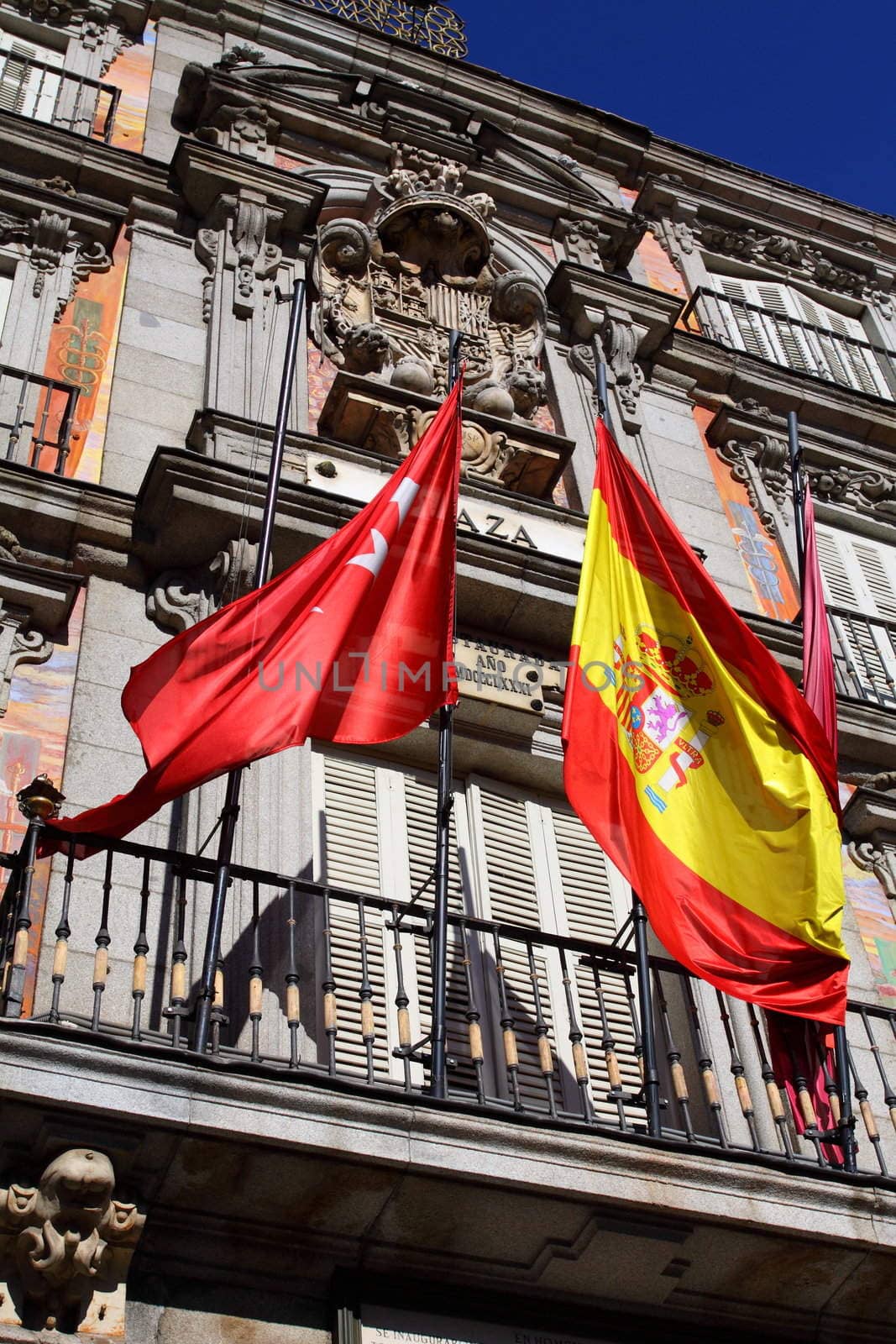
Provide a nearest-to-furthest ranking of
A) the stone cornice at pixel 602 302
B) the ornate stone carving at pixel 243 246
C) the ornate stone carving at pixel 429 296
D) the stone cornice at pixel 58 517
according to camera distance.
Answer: the stone cornice at pixel 58 517, the ornate stone carving at pixel 243 246, the ornate stone carving at pixel 429 296, the stone cornice at pixel 602 302

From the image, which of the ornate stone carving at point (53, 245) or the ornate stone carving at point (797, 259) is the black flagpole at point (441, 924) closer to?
the ornate stone carving at point (53, 245)

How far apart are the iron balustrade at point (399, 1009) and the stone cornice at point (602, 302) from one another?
6.79 meters

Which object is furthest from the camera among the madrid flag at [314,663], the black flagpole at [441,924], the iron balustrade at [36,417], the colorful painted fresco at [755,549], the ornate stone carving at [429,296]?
the colorful painted fresco at [755,549]

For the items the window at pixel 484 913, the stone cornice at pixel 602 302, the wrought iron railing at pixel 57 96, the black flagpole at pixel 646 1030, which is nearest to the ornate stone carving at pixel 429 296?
the stone cornice at pixel 602 302

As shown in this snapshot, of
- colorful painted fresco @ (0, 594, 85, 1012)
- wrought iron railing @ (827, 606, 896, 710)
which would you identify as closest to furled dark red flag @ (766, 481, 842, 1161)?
wrought iron railing @ (827, 606, 896, 710)

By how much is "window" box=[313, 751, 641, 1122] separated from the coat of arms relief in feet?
10.4

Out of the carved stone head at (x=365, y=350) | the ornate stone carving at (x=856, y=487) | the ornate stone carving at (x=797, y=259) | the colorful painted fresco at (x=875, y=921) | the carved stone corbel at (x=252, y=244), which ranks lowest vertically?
the colorful painted fresco at (x=875, y=921)

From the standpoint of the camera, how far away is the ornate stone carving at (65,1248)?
6238 millimetres

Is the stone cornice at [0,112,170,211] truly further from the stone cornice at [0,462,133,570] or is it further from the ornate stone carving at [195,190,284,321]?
the stone cornice at [0,462,133,570]

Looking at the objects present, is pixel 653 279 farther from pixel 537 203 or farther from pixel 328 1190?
pixel 328 1190

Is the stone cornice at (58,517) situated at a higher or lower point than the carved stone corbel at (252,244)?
lower

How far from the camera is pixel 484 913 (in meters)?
9.18

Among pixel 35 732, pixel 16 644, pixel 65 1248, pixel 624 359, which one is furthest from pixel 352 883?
pixel 624 359

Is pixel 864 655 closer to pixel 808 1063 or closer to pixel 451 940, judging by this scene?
pixel 808 1063
